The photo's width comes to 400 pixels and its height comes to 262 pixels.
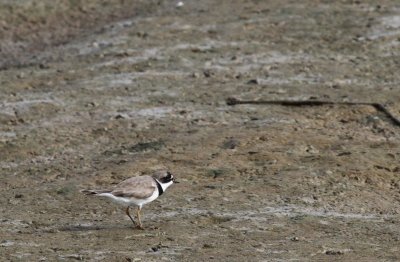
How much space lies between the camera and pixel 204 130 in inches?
570

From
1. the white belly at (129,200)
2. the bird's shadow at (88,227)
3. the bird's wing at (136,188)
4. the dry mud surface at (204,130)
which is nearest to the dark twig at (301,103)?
the dry mud surface at (204,130)

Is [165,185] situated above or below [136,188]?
below

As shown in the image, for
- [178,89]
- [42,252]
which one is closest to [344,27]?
[178,89]

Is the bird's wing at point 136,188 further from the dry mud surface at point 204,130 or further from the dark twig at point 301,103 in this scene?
the dark twig at point 301,103

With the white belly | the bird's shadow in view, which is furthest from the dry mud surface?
the white belly

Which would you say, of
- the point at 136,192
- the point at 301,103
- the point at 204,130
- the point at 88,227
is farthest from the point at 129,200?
the point at 301,103

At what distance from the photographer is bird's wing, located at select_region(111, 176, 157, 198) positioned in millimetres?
10953

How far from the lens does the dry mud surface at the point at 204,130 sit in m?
10.8

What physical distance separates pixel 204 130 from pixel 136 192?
3.60 m

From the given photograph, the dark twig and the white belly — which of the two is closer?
the white belly

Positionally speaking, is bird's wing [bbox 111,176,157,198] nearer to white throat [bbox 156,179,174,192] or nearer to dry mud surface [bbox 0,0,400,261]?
white throat [bbox 156,179,174,192]

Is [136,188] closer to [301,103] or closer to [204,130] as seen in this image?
[204,130]

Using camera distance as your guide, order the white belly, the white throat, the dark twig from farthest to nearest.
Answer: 1. the dark twig
2. the white throat
3. the white belly

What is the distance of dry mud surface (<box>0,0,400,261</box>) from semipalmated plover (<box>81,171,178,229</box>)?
0.27 meters
